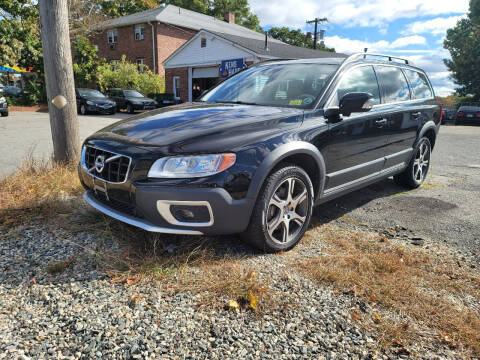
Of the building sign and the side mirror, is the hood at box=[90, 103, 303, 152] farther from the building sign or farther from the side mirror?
the building sign

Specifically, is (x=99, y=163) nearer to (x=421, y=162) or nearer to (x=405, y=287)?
(x=405, y=287)

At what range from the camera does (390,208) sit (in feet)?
15.0

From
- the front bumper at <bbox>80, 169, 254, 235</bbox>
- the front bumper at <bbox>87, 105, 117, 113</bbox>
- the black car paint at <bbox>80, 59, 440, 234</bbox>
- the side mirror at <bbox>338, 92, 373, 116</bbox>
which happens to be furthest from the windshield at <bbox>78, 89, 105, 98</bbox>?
the side mirror at <bbox>338, 92, 373, 116</bbox>

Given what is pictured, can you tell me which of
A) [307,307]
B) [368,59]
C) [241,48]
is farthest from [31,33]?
[307,307]

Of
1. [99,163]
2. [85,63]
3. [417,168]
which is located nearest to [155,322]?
[99,163]

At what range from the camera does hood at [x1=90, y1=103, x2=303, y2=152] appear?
2.70m

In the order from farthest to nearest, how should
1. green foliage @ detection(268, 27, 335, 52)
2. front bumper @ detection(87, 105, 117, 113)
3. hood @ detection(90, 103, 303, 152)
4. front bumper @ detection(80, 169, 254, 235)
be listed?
green foliage @ detection(268, 27, 335, 52), front bumper @ detection(87, 105, 117, 113), hood @ detection(90, 103, 303, 152), front bumper @ detection(80, 169, 254, 235)

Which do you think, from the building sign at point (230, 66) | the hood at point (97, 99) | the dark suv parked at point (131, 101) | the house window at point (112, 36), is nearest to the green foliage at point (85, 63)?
the dark suv parked at point (131, 101)

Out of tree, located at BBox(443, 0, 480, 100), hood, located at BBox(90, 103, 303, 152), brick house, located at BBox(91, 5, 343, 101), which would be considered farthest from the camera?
tree, located at BBox(443, 0, 480, 100)

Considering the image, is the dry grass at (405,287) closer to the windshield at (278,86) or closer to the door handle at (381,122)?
the door handle at (381,122)

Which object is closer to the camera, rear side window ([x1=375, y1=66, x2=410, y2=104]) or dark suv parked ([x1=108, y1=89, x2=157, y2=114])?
rear side window ([x1=375, y1=66, x2=410, y2=104])

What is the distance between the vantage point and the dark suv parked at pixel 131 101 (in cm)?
2094

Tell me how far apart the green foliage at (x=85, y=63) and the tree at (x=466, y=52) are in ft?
94.6

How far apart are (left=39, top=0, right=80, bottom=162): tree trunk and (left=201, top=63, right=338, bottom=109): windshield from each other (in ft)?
7.10
